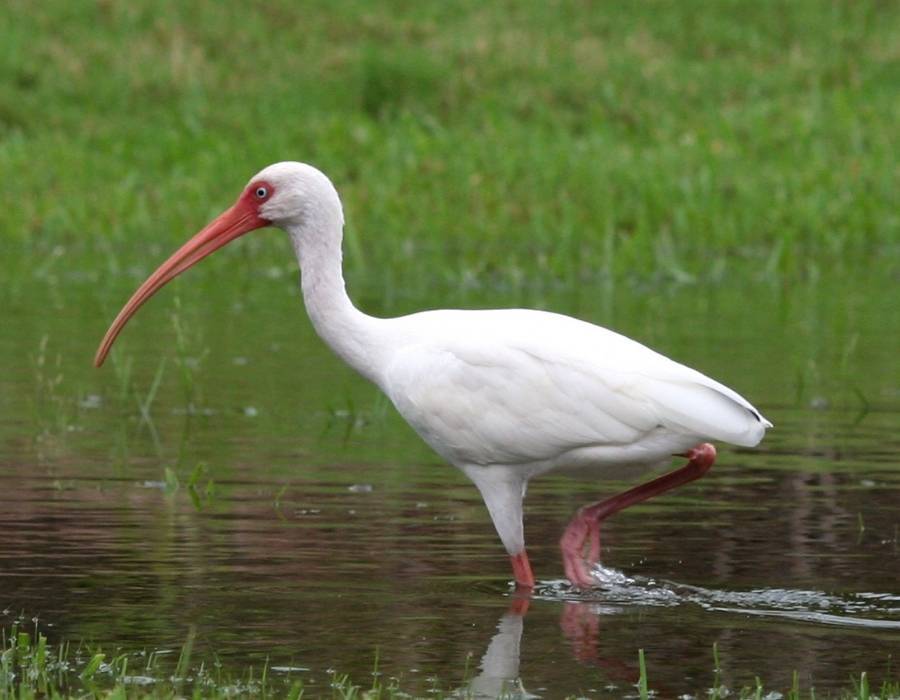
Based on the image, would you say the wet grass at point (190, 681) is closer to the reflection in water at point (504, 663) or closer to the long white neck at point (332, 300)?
the reflection in water at point (504, 663)

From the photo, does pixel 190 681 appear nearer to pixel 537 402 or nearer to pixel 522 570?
pixel 522 570

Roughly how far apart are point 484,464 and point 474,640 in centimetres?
120

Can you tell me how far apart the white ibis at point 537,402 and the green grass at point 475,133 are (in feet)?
29.6

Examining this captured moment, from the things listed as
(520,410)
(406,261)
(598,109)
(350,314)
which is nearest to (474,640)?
(520,410)

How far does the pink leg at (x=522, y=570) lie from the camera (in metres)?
8.09

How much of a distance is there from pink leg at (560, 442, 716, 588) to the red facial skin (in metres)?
1.75

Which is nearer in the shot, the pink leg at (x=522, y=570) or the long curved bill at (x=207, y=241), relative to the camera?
the pink leg at (x=522, y=570)

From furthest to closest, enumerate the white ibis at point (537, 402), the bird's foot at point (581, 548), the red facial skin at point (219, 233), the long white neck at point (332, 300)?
1. the red facial skin at point (219, 233)
2. the long white neck at point (332, 300)
3. the bird's foot at point (581, 548)
4. the white ibis at point (537, 402)

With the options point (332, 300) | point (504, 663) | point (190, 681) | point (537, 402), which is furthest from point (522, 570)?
point (190, 681)

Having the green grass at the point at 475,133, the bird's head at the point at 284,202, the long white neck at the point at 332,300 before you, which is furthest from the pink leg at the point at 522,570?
the green grass at the point at 475,133

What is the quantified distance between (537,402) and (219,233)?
1709mm

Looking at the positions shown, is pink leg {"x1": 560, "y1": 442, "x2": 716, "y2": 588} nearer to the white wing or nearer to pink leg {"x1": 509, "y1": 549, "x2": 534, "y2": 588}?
pink leg {"x1": 509, "y1": 549, "x2": 534, "y2": 588}

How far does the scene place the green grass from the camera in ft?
65.2

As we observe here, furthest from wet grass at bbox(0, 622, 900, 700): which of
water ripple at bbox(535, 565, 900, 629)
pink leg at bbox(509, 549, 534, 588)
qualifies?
pink leg at bbox(509, 549, 534, 588)
